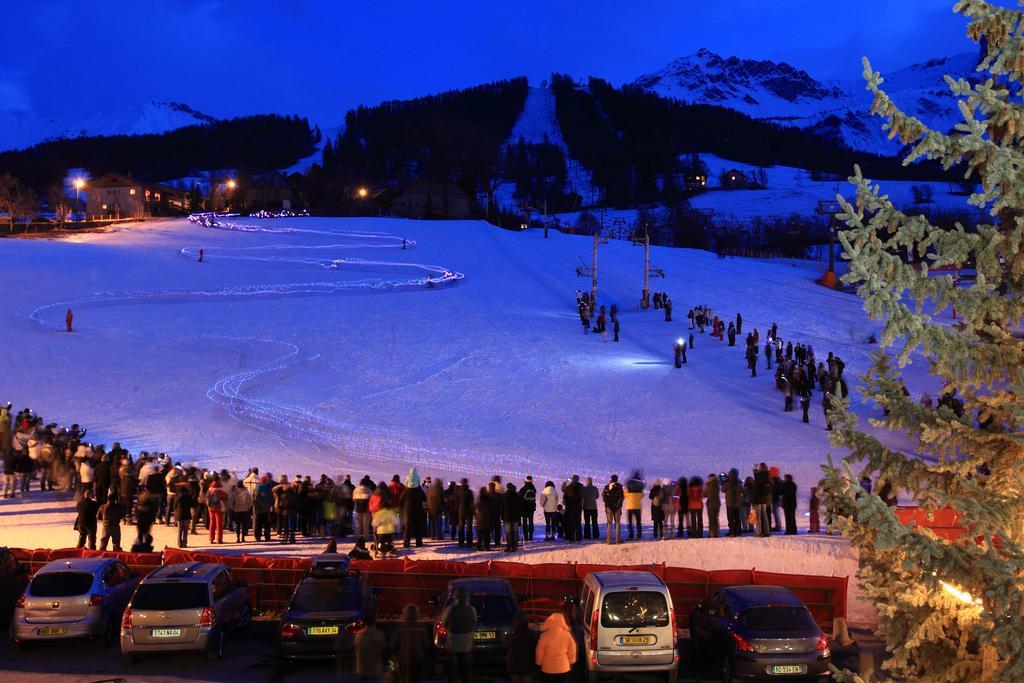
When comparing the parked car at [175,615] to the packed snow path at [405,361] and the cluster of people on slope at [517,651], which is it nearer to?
the cluster of people on slope at [517,651]

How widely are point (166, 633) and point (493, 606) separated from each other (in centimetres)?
384

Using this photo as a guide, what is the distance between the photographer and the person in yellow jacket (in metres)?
9.35

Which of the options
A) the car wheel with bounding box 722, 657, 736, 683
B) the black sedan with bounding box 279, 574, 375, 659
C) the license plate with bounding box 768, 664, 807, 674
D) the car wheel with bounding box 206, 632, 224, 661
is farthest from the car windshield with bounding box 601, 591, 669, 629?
the car wheel with bounding box 206, 632, 224, 661

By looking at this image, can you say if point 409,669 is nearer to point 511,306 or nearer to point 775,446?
point 775,446

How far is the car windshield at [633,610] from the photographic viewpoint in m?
10.4

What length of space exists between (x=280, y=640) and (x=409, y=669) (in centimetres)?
252

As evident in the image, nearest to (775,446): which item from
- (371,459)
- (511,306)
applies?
(371,459)

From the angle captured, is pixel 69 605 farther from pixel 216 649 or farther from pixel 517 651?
pixel 517 651

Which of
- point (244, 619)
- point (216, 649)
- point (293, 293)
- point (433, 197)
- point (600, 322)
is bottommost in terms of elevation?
point (244, 619)

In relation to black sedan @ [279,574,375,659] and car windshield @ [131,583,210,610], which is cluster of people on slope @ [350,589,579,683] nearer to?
black sedan @ [279,574,375,659]

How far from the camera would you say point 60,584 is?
11.8 meters

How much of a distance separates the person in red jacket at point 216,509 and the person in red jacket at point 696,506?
827 centimetres

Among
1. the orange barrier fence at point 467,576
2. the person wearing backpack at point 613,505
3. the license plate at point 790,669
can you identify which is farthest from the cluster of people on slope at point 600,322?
the license plate at point 790,669

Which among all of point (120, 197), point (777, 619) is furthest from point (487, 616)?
point (120, 197)
